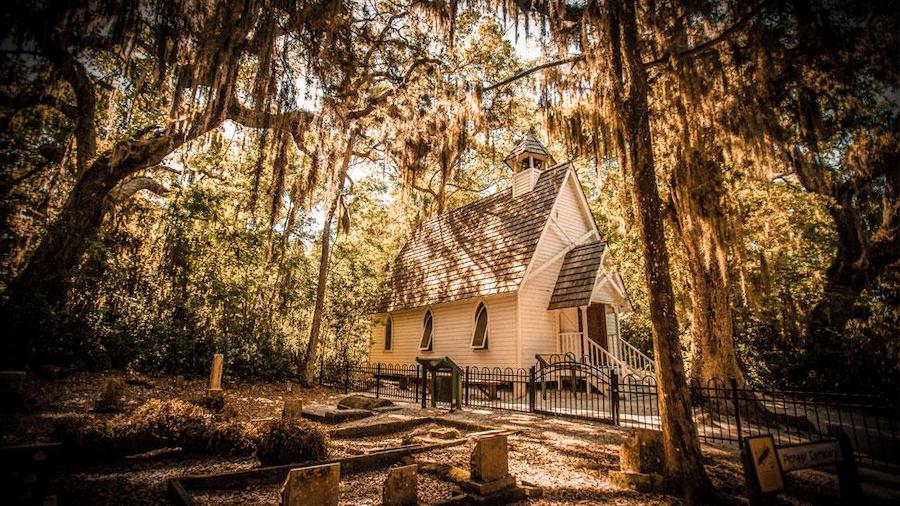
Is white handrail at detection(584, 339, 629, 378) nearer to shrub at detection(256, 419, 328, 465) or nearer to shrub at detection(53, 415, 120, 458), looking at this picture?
shrub at detection(256, 419, 328, 465)

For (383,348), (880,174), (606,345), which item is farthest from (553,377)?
(880,174)

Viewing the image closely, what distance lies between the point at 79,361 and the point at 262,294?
5.89 m

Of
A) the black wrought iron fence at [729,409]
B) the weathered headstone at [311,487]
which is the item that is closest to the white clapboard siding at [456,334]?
the black wrought iron fence at [729,409]

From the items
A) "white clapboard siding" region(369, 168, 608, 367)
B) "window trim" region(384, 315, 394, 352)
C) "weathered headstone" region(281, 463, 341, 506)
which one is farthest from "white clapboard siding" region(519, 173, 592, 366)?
"weathered headstone" region(281, 463, 341, 506)

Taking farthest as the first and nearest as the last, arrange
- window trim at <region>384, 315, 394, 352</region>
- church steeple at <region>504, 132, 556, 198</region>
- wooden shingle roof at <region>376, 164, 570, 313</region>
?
window trim at <region>384, 315, 394, 352</region>, church steeple at <region>504, 132, 556, 198</region>, wooden shingle roof at <region>376, 164, 570, 313</region>

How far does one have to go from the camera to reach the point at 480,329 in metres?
15.4

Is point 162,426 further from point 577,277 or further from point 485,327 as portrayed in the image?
point 577,277

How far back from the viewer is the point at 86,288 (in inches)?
508

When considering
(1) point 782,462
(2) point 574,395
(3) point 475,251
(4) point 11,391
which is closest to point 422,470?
(1) point 782,462

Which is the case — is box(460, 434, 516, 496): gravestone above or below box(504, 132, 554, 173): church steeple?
below

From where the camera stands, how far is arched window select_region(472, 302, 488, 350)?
49.2 ft

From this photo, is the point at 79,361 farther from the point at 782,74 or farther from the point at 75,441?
the point at 782,74

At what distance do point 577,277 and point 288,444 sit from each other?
11.4 meters

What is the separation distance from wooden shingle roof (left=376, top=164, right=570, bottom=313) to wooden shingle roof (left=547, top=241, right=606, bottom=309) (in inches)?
75.1
